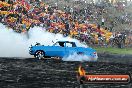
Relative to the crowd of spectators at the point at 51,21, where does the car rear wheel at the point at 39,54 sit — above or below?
below

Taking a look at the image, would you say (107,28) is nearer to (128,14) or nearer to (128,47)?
(128,47)

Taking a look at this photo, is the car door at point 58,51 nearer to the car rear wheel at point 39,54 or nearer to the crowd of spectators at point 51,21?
the car rear wheel at point 39,54

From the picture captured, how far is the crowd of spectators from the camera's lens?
43.4 meters

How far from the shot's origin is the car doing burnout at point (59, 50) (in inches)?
1037

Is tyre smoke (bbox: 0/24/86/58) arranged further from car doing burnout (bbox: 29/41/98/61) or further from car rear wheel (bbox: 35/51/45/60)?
car rear wheel (bbox: 35/51/45/60)

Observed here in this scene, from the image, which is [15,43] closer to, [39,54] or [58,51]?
[39,54]

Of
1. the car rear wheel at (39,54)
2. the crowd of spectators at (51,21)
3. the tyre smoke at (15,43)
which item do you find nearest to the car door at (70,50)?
the car rear wheel at (39,54)

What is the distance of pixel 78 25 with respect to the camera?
49.7 meters

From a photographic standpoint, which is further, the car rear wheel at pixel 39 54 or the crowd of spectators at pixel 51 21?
the crowd of spectators at pixel 51 21

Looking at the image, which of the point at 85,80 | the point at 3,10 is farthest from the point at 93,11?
the point at 85,80

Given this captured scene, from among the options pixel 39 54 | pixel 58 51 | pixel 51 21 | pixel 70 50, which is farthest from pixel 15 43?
pixel 51 21

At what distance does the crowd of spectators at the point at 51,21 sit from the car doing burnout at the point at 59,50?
15.3 meters

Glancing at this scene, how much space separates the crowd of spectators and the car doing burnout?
15.3 m

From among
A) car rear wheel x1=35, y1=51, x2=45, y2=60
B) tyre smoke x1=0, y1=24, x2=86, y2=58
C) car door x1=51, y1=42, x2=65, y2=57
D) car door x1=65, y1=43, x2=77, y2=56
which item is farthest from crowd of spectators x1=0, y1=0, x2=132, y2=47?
car door x1=65, y1=43, x2=77, y2=56
